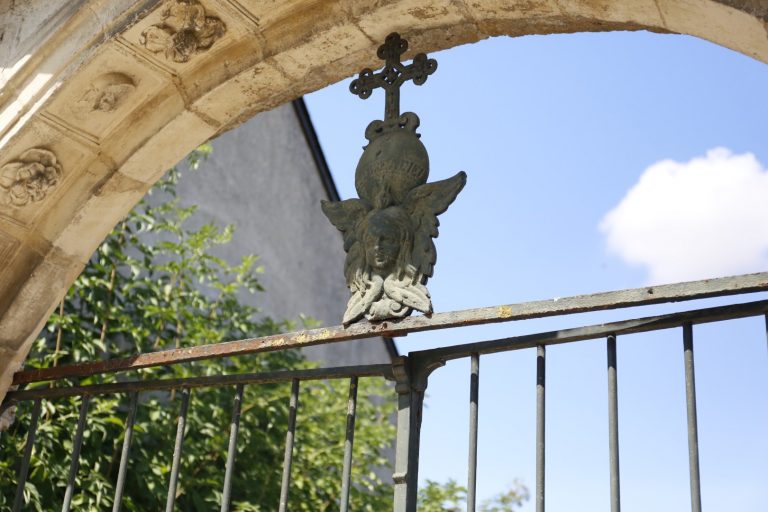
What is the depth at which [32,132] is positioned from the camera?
273 centimetres

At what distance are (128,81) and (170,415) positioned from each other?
2.74 meters

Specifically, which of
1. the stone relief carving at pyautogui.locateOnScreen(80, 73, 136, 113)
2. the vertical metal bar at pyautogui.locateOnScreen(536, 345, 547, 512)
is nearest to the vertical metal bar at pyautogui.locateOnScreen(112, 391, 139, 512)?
the stone relief carving at pyautogui.locateOnScreen(80, 73, 136, 113)

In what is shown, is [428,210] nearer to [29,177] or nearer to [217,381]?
[217,381]

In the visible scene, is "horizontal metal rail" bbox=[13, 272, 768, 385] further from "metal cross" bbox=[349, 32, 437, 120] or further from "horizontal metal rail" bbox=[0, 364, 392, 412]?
"metal cross" bbox=[349, 32, 437, 120]

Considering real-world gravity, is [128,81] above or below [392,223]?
above

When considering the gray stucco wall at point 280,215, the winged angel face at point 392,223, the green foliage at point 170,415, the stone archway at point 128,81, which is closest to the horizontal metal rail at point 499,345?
the winged angel face at point 392,223

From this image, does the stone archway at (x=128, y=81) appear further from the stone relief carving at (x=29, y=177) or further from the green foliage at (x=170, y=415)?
the green foliage at (x=170, y=415)

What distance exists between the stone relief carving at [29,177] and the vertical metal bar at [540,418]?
1.34 metres

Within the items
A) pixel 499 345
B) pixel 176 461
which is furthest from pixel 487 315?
pixel 176 461

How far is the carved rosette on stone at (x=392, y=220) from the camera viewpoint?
2.38 metres

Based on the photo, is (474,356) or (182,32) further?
(182,32)

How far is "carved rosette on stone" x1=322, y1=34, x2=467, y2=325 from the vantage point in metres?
2.38

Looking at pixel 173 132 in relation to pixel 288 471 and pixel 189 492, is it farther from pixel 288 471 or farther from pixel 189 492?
pixel 189 492

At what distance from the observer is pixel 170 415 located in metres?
5.23
